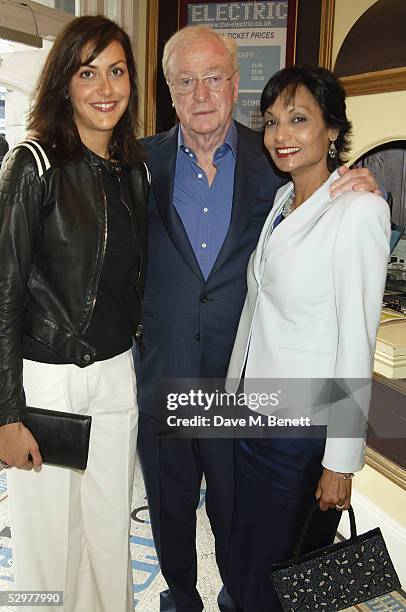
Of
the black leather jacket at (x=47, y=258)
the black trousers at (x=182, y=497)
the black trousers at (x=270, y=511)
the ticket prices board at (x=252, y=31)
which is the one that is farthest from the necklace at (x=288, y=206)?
the ticket prices board at (x=252, y=31)

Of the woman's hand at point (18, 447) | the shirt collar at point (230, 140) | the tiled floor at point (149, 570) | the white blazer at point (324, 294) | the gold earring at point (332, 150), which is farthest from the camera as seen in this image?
the tiled floor at point (149, 570)

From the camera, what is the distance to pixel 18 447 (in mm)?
1537

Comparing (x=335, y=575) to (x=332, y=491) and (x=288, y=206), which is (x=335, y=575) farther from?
(x=288, y=206)

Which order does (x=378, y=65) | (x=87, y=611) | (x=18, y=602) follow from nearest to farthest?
(x=18, y=602) → (x=87, y=611) → (x=378, y=65)

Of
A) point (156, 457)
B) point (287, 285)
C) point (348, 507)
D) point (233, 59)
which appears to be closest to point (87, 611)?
point (156, 457)

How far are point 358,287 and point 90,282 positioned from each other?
0.65 m

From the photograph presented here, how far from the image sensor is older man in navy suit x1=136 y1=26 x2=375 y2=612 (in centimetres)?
184

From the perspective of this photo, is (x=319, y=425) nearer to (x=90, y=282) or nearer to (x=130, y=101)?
(x=90, y=282)

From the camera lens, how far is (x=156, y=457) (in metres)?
1.97

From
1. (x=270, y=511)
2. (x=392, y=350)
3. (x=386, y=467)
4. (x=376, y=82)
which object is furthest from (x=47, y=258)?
(x=386, y=467)

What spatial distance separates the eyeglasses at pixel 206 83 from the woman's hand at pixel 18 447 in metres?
1.10

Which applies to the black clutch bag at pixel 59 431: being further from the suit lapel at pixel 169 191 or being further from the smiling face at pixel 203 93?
the smiling face at pixel 203 93

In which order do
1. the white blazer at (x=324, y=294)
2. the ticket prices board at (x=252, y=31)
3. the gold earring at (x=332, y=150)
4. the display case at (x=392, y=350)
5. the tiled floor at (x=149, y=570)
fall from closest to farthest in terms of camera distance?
the white blazer at (x=324, y=294), the gold earring at (x=332, y=150), the tiled floor at (x=149, y=570), the display case at (x=392, y=350), the ticket prices board at (x=252, y=31)

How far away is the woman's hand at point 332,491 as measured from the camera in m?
1.53
